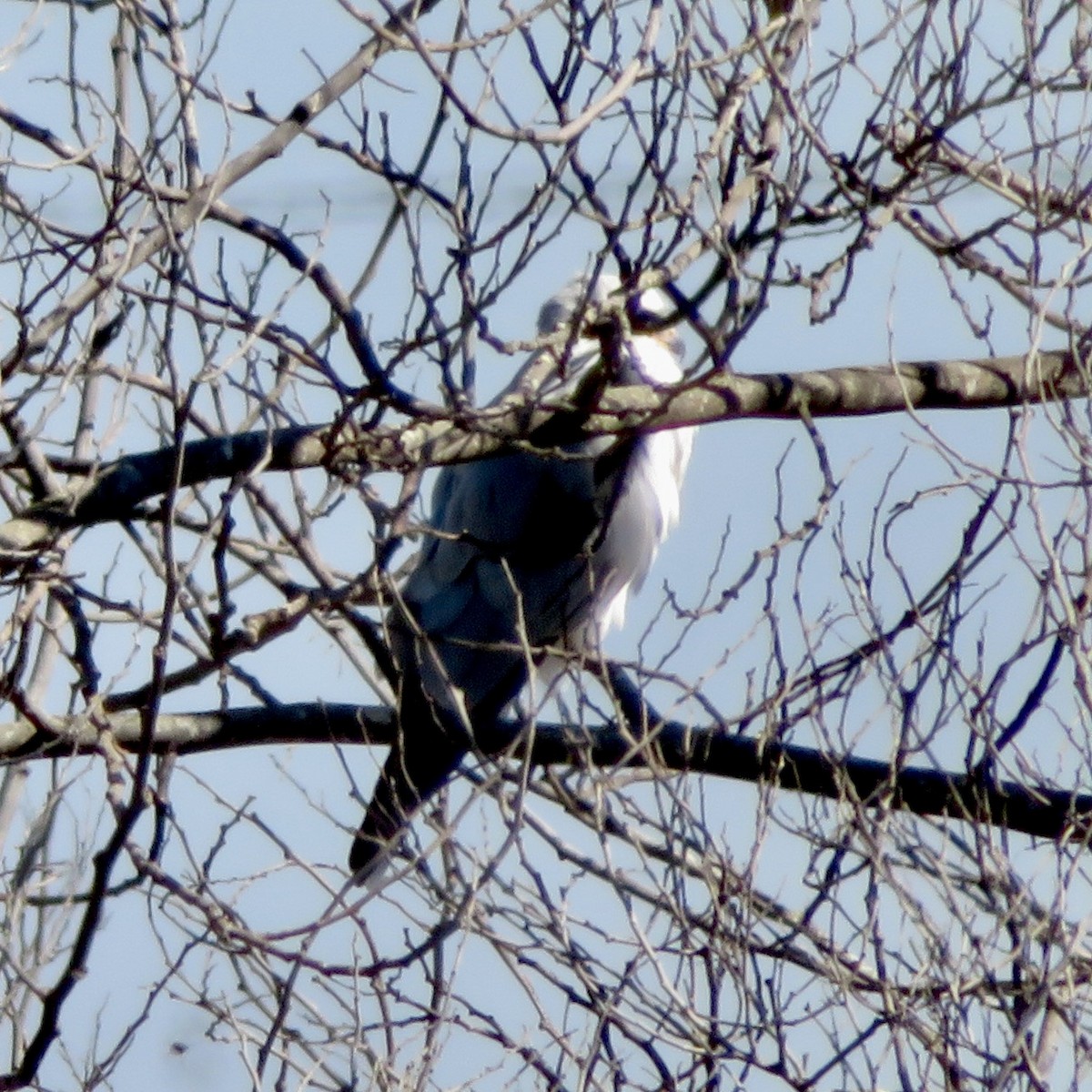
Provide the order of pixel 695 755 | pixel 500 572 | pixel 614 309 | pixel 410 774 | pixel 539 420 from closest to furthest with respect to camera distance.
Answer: pixel 614 309
pixel 539 420
pixel 695 755
pixel 410 774
pixel 500 572

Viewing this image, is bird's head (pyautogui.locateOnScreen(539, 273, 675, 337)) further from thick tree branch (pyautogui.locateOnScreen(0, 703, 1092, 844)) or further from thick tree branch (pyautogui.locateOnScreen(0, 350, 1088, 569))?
thick tree branch (pyautogui.locateOnScreen(0, 703, 1092, 844))

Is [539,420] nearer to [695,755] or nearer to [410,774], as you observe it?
[695,755]

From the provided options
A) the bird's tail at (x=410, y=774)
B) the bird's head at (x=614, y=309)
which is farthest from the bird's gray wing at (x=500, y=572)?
the bird's head at (x=614, y=309)

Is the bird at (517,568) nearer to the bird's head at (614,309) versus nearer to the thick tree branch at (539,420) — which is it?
the bird's head at (614,309)

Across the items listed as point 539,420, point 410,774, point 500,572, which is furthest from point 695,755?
point 500,572

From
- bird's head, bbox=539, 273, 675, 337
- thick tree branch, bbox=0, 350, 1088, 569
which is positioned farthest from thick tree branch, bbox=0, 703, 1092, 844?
bird's head, bbox=539, 273, 675, 337

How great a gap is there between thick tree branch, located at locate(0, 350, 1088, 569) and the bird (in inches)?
29.8

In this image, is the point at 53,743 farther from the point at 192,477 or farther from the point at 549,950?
the point at 549,950

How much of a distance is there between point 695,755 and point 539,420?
93 cm

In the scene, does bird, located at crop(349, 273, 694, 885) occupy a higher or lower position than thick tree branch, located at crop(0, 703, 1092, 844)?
higher

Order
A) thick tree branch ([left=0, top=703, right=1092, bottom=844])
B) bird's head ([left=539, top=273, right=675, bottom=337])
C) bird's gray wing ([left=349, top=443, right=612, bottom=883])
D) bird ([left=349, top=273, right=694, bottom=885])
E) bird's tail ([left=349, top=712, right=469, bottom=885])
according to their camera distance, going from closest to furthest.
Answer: bird's head ([left=539, top=273, right=675, bottom=337]) < thick tree branch ([left=0, top=703, right=1092, bottom=844]) < bird's tail ([left=349, top=712, right=469, bottom=885]) < bird ([left=349, top=273, right=694, bottom=885]) < bird's gray wing ([left=349, top=443, right=612, bottom=883])

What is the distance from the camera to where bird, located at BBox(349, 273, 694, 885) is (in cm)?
421

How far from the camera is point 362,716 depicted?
3.98 meters

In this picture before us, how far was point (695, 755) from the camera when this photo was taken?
373cm
